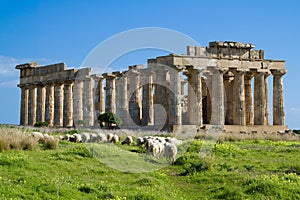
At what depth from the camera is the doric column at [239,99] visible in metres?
46.2

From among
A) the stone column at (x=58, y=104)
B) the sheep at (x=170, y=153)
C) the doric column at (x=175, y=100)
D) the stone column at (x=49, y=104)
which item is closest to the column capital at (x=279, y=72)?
the doric column at (x=175, y=100)

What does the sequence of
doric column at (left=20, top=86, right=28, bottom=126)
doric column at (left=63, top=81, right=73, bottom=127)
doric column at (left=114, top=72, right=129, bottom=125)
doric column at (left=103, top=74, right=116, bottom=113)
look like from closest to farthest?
doric column at (left=114, top=72, right=129, bottom=125) < doric column at (left=103, top=74, right=116, bottom=113) < doric column at (left=63, top=81, right=73, bottom=127) < doric column at (left=20, top=86, right=28, bottom=126)

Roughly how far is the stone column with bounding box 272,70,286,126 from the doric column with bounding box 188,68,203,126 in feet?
28.2

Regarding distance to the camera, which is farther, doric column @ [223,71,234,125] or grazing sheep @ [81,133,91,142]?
doric column @ [223,71,234,125]

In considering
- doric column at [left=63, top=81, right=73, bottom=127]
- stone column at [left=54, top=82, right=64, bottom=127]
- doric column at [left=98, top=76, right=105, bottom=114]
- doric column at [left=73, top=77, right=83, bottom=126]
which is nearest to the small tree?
doric column at [left=73, top=77, right=83, bottom=126]

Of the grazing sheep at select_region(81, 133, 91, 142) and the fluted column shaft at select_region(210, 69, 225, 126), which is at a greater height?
the fluted column shaft at select_region(210, 69, 225, 126)

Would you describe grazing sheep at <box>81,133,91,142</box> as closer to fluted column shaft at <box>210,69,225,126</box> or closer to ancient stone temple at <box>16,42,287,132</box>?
ancient stone temple at <box>16,42,287,132</box>

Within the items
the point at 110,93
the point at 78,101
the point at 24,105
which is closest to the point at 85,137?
the point at 110,93

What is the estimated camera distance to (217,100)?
45.7m

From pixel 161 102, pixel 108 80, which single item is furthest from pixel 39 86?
pixel 161 102

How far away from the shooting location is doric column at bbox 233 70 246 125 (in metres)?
46.2

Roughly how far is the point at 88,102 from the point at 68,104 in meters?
3.54

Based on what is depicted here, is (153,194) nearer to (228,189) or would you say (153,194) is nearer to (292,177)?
(228,189)

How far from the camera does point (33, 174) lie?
15227 mm
